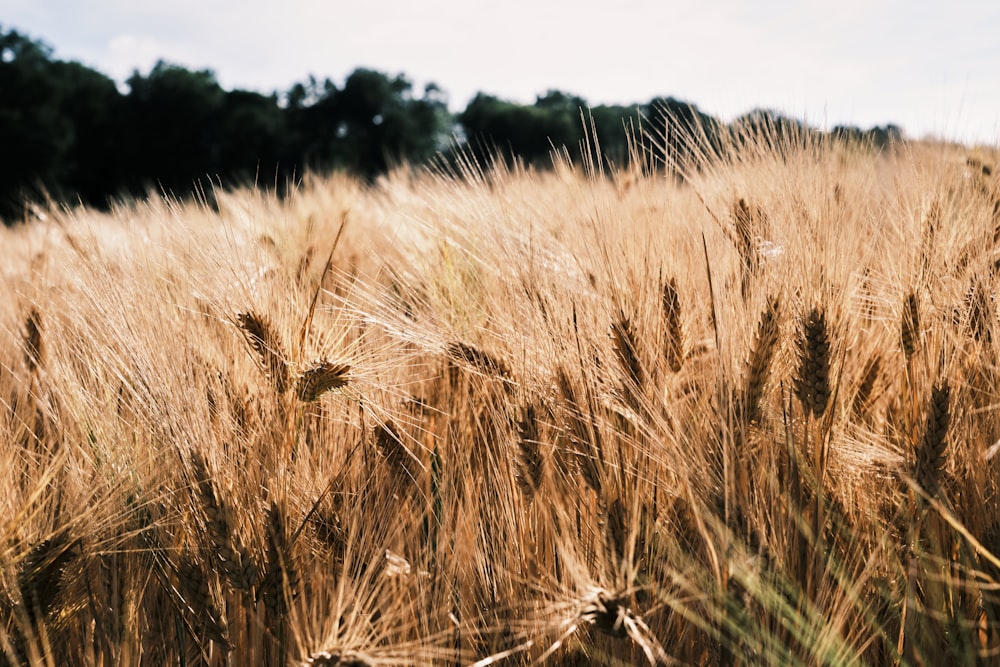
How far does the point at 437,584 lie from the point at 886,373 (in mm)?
868

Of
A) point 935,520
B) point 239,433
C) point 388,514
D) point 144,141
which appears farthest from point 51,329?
point 144,141

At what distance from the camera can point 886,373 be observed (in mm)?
1193

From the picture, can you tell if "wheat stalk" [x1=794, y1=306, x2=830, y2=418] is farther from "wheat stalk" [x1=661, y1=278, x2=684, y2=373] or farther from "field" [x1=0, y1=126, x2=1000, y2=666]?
"wheat stalk" [x1=661, y1=278, x2=684, y2=373]

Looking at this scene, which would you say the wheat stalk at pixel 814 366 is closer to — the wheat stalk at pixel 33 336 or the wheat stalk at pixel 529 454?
the wheat stalk at pixel 529 454

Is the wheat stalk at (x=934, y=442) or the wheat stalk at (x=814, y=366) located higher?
the wheat stalk at (x=814, y=366)

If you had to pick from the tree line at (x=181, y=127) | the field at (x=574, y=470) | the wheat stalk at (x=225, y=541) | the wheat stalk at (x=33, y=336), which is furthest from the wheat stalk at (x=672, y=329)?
the tree line at (x=181, y=127)

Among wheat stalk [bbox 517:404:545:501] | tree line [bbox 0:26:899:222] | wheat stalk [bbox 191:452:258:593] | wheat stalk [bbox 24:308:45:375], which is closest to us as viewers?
wheat stalk [bbox 191:452:258:593]

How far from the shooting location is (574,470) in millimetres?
976

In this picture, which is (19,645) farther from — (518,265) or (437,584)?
(518,265)

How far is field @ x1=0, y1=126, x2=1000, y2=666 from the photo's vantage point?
2.68 ft

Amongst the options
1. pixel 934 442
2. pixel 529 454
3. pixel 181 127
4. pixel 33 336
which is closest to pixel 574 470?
pixel 529 454

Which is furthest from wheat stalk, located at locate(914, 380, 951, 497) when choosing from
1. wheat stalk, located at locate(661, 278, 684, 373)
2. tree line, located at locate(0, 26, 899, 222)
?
tree line, located at locate(0, 26, 899, 222)

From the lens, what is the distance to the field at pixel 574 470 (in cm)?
82

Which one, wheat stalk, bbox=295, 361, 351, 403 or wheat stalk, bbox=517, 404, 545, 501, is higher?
wheat stalk, bbox=295, 361, 351, 403
